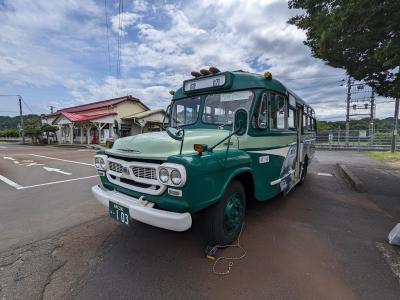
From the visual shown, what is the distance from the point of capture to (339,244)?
363cm

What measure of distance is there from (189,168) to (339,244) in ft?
8.92

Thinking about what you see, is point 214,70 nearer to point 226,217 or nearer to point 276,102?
point 276,102

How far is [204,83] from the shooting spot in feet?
14.1

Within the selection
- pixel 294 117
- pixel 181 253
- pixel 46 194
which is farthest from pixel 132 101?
pixel 181 253

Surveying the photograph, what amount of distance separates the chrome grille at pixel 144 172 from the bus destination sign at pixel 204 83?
201 centimetres

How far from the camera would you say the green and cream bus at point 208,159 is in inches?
107

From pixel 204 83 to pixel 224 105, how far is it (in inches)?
23.7

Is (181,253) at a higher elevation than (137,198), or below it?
below

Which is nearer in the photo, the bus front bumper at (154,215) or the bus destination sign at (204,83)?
the bus front bumper at (154,215)

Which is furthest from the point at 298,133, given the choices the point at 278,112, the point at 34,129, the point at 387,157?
the point at 34,129

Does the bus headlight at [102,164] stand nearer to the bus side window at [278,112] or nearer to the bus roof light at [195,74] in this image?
the bus roof light at [195,74]

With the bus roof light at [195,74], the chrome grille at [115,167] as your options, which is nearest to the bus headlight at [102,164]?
the chrome grille at [115,167]

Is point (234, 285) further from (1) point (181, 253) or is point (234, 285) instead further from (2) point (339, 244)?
(2) point (339, 244)

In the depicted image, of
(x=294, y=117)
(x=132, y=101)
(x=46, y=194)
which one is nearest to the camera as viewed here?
(x=294, y=117)
